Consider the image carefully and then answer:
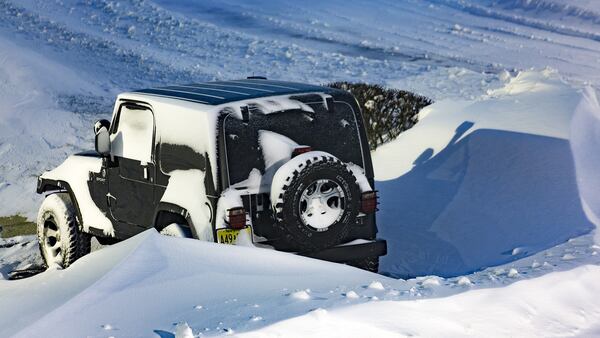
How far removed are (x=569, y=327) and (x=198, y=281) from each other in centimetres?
223

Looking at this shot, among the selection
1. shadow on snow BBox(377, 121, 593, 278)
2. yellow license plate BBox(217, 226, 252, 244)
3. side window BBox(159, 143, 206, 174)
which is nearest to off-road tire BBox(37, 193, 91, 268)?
side window BBox(159, 143, 206, 174)

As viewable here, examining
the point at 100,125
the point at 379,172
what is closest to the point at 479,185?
the point at 379,172

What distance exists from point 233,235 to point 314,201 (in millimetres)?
605

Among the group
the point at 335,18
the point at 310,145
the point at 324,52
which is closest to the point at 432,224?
the point at 310,145

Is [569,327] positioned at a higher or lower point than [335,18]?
lower

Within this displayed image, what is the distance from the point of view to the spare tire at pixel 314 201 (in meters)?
6.59

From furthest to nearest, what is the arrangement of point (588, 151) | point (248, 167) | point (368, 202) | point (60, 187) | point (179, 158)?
1. point (588, 151)
2. point (60, 187)
3. point (368, 202)
4. point (179, 158)
5. point (248, 167)

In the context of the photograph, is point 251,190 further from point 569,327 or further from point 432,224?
point 432,224

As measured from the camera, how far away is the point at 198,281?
227 inches

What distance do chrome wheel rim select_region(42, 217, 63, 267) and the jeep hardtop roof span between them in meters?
1.74

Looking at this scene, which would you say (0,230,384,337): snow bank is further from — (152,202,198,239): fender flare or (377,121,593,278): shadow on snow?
(377,121,593,278): shadow on snow

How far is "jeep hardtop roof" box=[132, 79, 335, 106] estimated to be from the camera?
697 cm

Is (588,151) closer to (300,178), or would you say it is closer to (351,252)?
(351,252)

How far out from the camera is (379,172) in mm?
10906
